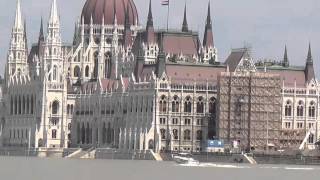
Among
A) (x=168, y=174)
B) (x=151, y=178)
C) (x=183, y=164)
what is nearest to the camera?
(x=151, y=178)

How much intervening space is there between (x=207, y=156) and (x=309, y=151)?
13991 mm

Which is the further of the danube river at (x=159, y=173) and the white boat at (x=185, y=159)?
the white boat at (x=185, y=159)

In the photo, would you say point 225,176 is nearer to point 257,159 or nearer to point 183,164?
point 183,164

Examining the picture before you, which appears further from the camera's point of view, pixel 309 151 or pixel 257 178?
pixel 309 151

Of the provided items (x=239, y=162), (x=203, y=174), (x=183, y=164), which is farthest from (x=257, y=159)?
(x=203, y=174)

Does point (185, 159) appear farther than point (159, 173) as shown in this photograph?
Yes

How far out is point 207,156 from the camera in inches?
7741

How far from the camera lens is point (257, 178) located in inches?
5650

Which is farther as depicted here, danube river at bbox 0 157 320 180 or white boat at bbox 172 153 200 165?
white boat at bbox 172 153 200 165

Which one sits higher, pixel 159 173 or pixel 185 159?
pixel 159 173

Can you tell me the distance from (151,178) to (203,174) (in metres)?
14.0

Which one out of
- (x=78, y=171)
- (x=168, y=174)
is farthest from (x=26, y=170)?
(x=168, y=174)

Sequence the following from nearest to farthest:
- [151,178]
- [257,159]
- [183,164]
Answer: [151,178]
[183,164]
[257,159]

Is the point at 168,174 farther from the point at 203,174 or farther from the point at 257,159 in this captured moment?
the point at 257,159
